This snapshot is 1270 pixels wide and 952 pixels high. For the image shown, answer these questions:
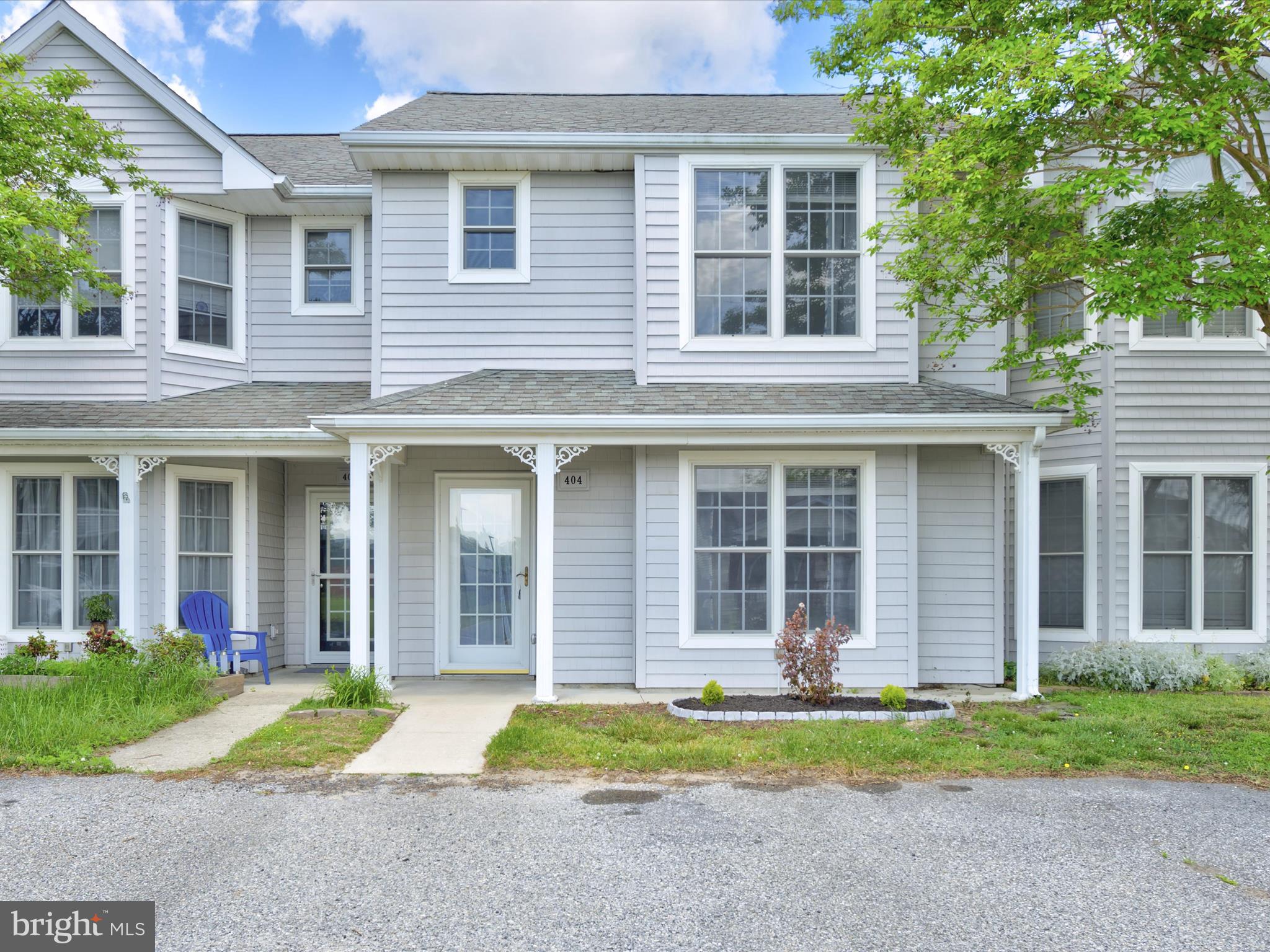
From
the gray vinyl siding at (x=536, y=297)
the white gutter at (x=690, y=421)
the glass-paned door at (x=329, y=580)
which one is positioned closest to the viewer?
the white gutter at (x=690, y=421)

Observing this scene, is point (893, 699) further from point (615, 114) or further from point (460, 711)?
point (615, 114)

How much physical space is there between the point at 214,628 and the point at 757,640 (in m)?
5.84

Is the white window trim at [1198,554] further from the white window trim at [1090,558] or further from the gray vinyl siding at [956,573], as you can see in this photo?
the gray vinyl siding at [956,573]

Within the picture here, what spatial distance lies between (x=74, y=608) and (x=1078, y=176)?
10.7m

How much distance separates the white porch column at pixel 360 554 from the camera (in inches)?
353

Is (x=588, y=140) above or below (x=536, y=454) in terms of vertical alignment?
above

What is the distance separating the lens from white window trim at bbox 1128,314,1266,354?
10703 millimetres

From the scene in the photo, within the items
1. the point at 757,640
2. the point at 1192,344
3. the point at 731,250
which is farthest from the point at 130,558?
the point at 1192,344

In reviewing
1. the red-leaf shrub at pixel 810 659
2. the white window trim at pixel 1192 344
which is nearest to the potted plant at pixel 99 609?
the red-leaf shrub at pixel 810 659

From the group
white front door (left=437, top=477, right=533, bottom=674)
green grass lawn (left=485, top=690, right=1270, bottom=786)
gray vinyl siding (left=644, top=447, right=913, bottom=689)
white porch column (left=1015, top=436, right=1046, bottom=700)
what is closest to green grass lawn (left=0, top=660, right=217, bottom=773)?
white front door (left=437, top=477, right=533, bottom=674)

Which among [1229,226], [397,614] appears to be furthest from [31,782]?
[1229,226]

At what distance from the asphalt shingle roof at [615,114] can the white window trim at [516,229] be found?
0.51m

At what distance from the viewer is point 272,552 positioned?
11.2 meters

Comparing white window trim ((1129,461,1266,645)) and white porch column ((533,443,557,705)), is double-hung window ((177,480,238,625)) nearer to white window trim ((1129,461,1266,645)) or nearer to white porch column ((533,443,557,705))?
white porch column ((533,443,557,705))
